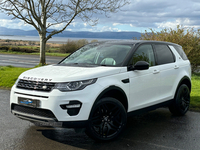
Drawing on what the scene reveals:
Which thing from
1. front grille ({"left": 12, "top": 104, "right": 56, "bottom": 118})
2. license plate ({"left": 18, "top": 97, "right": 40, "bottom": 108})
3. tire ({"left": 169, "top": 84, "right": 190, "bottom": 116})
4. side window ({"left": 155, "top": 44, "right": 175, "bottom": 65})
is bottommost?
tire ({"left": 169, "top": 84, "right": 190, "bottom": 116})

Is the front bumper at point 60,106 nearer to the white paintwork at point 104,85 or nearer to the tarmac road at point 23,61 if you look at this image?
the white paintwork at point 104,85

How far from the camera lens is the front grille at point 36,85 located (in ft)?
13.3

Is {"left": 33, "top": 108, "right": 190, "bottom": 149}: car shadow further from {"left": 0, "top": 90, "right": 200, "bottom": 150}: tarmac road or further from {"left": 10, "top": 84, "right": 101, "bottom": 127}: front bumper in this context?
{"left": 10, "top": 84, "right": 101, "bottom": 127}: front bumper

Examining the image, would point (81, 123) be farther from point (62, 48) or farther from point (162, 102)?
point (62, 48)

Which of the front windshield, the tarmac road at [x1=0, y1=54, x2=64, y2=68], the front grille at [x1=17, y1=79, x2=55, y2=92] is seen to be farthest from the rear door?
the tarmac road at [x1=0, y1=54, x2=64, y2=68]

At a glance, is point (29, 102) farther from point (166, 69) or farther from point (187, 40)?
point (187, 40)

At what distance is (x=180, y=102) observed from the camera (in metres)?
6.17

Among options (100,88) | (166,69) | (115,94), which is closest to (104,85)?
(100,88)

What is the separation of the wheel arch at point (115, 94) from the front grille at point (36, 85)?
30.9 inches

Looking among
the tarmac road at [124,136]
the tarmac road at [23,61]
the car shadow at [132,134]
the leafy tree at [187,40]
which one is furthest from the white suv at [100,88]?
the tarmac road at [23,61]

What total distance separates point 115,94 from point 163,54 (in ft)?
6.08

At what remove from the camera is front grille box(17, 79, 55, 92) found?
13.3ft

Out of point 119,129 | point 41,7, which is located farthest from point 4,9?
point 119,129

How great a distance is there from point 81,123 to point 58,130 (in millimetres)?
1147
